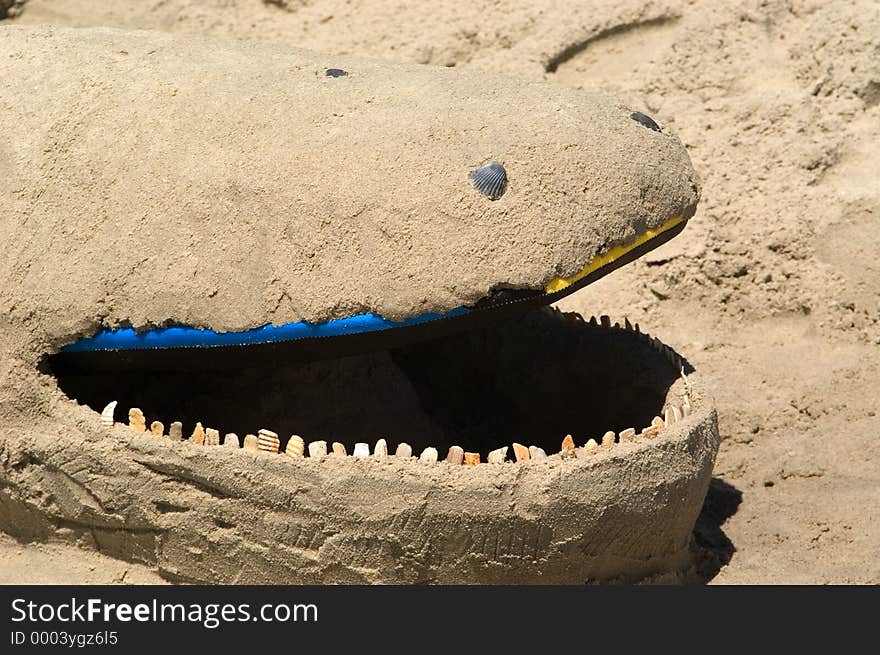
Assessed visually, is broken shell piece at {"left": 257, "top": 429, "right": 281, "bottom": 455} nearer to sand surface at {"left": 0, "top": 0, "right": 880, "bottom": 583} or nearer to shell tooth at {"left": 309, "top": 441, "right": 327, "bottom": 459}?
shell tooth at {"left": 309, "top": 441, "right": 327, "bottom": 459}

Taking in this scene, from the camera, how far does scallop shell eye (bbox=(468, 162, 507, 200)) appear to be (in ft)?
13.0

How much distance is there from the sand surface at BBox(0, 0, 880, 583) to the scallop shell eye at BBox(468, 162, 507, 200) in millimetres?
1401

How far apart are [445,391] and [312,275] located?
1414mm

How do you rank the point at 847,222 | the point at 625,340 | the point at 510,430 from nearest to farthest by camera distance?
the point at 625,340
the point at 510,430
the point at 847,222

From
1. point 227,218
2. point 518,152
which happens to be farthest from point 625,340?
point 227,218

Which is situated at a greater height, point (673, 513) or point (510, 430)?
point (673, 513)

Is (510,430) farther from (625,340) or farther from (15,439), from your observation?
(15,439)

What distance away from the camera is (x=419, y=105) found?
4.20m

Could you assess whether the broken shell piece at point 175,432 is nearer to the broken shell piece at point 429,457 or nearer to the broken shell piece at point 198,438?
the broken shell piece at point 198,438

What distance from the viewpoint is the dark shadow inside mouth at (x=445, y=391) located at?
4746 mm

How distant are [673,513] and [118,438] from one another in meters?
1.48

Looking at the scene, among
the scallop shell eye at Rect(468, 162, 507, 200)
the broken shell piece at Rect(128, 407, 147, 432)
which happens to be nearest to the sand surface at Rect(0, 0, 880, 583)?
the scallop shell eye at Rect(468, 162, 507, 200)

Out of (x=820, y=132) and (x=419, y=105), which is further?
(x=820, y=132)

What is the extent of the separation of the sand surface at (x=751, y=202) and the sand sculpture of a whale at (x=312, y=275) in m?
0.86
